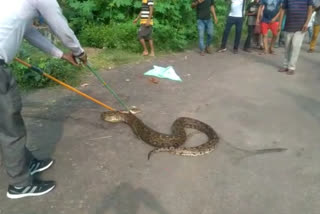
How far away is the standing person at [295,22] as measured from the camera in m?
8.04

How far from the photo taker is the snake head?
5.71 meters

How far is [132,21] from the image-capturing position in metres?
11.1

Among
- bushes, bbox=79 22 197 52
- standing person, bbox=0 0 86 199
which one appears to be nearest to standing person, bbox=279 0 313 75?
bushes, bbox=79 22 197 52

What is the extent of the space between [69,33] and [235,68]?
6.63 meters

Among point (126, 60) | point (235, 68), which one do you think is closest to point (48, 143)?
point (126, 60)

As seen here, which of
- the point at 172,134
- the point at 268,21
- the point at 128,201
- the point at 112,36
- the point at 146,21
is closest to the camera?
the point at 128,201

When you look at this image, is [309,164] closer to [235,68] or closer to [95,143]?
[95,143]

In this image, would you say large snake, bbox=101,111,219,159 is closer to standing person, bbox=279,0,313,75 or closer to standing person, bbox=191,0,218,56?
standing person, bbox=279,0,313,75

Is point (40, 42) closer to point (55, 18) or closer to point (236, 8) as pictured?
point (55, 18)

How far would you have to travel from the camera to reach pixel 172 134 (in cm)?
524

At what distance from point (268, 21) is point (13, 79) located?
9.42 metres

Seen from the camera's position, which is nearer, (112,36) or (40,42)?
(40,42)

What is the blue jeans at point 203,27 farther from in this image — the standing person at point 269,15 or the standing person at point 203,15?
the standing person at point 269,15

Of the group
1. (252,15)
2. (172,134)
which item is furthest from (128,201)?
(252,15)
